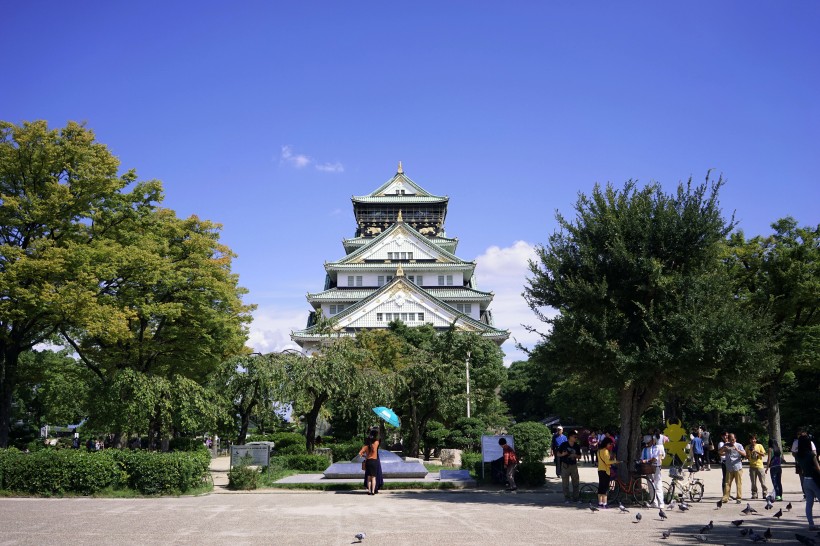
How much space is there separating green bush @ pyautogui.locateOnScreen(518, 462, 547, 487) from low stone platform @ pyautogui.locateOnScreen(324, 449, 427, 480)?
2.97 meters

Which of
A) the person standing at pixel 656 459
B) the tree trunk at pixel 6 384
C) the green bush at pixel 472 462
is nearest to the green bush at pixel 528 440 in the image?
the green bush at pixel 472 462

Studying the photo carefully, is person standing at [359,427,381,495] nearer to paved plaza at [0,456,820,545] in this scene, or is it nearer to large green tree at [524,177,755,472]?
paved plaza at [0,456,820,545]

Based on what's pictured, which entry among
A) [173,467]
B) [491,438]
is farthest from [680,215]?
[173,467]

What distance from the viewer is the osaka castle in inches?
2338

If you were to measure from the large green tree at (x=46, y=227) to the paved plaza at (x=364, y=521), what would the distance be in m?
7.70

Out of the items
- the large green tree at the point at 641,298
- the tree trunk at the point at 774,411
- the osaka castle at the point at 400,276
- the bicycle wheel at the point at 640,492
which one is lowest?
the bicycle wheel at the point at 640,492

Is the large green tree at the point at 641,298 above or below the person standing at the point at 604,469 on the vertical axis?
above

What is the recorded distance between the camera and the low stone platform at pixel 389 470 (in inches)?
794

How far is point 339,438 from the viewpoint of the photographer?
118 feet

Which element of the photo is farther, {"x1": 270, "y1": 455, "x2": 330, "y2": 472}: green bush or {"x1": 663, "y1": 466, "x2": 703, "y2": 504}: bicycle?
{"x1": 270, "y1": 455, "x2": 330, "y2": 472}: green bush

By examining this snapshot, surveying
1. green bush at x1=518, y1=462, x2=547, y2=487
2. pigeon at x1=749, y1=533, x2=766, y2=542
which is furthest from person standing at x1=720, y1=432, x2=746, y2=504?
green bush at x1=518, y1=462, x2=547, y2=487

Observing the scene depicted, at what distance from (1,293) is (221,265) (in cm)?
1284

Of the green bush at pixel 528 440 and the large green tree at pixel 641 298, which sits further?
the green bush at pixel 528 440

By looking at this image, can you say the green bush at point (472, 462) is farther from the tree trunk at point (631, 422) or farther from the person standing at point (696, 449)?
the person standing at point (696, 449)
